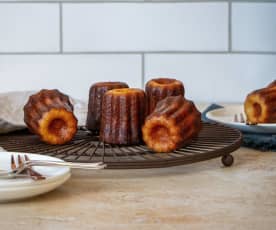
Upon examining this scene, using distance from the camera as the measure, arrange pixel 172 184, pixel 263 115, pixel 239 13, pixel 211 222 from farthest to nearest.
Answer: pixel 239 13, pixel 263 115, pixel 172 184, pixel 211 222

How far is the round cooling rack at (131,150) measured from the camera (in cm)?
77

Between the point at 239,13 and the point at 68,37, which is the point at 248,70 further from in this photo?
the point at 68,37

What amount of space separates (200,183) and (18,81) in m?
0.87

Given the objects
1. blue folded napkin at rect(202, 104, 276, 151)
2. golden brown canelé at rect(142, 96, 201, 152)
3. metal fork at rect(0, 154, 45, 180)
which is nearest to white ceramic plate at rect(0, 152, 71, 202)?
metal fork at rect(0, 154, 45, 180)

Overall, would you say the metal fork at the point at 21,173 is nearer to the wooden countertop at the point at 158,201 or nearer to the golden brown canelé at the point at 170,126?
the wooden countertop at the point at 158,201

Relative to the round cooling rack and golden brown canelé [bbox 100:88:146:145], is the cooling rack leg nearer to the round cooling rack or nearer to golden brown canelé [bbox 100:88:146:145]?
the round cooling rack

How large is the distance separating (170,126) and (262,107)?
0.24 meters

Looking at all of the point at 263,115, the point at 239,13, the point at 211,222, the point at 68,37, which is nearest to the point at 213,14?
the point at 239,13

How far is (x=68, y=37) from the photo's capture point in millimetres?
1546

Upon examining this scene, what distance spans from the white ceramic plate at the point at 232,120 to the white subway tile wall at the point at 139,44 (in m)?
0.34

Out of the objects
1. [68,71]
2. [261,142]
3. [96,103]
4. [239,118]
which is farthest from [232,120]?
[68,71]

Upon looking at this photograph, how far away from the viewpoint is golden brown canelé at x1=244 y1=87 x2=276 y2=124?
1.01 m

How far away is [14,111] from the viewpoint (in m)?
1.11

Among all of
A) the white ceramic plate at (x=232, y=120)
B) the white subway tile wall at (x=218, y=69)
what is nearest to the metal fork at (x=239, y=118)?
the white ceramic plate at (x=232, y=120)
